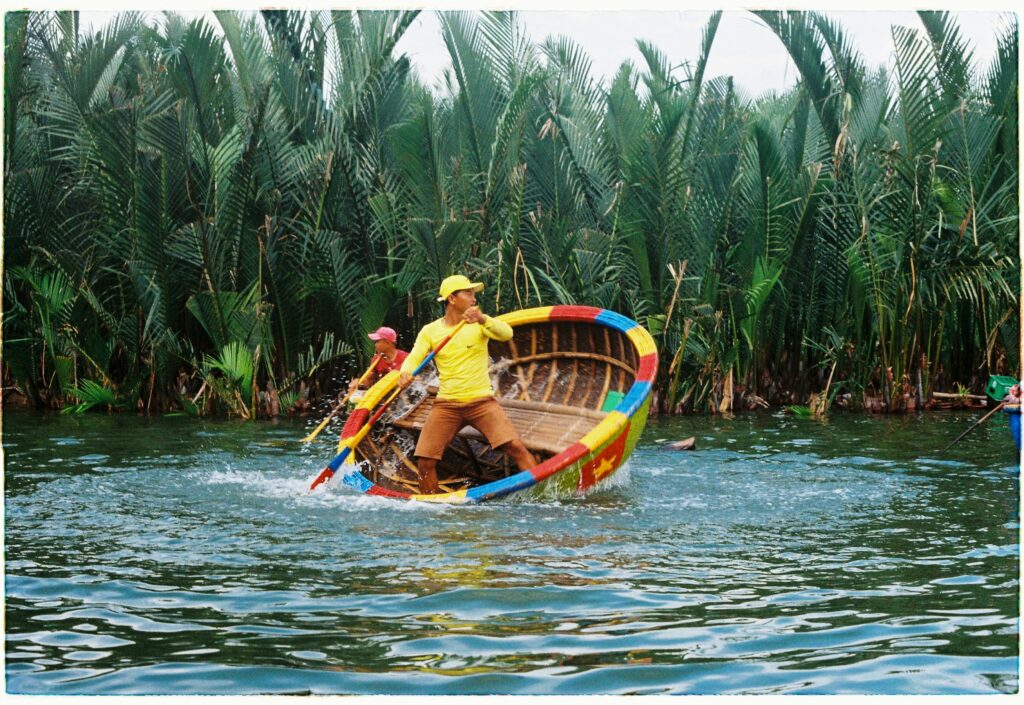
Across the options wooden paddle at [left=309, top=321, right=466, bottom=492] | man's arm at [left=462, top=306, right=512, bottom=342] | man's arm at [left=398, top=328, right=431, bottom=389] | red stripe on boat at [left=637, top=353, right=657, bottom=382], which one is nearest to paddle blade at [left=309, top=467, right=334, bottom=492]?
wooden paddle at [left=309, top=321, right=466, bottom=492]

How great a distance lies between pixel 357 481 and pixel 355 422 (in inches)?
21.2

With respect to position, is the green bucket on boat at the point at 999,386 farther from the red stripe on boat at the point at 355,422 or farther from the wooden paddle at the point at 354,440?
the red stripe on boat at the point at 355,422

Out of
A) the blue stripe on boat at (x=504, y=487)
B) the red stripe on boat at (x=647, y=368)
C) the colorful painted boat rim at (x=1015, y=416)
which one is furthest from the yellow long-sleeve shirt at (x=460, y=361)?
the colorful painted boat rim at (x=1015, y=416)

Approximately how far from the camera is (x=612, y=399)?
31.3 ft

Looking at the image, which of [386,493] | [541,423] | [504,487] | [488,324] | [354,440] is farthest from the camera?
[541,423]

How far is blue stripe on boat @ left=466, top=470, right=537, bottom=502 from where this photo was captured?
7.53 m

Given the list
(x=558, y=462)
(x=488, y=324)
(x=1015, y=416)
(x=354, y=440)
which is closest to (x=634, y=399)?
(x=558, y=462)

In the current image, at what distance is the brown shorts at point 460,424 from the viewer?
820 cm

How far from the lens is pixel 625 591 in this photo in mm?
5762

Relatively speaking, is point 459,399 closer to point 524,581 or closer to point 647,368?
point 647,368

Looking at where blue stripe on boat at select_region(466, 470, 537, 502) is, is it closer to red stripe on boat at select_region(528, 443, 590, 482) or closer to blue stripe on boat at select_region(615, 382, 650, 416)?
red stripe on boat at select_region(528, 443, 590, 482)

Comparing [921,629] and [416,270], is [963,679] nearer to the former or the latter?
[921,629]

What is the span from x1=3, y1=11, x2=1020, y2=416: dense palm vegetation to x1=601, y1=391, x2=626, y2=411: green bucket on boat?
2387mm

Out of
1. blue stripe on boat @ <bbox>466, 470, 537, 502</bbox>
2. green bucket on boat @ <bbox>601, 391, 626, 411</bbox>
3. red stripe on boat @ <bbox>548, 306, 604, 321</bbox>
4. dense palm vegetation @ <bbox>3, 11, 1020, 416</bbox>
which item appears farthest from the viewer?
dense palm vegetation @ <bbox>3, 11, 1020, 416</bbox>
